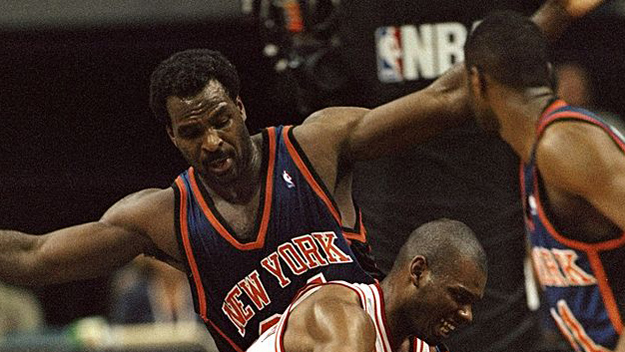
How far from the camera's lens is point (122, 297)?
844 cm

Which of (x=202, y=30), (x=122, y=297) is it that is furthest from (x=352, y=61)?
(x=202, y=30)

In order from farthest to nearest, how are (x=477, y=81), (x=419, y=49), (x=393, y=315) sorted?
(x=419, y=49)
(x=477, y=81)
(x=393, y=315)

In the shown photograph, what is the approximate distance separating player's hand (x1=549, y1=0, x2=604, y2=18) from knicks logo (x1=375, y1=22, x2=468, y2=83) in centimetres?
88

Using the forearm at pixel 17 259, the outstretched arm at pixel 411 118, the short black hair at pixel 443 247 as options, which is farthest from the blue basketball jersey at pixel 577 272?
the forearm at pixel 17 259

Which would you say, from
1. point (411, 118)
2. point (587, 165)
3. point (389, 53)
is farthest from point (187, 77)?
point (389, 53)

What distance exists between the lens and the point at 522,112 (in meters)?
3.92

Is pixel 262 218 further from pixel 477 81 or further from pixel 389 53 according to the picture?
pixel 389 53

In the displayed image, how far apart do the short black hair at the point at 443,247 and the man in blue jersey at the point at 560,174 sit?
9.7 inches

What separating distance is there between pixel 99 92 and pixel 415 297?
6.69 metres

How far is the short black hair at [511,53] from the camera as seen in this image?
3963 millimetres

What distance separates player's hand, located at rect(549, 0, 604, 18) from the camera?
171 inches

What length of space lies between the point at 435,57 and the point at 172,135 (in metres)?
1.44

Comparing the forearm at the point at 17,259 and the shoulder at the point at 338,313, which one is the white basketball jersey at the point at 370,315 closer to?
the shoulder at the point at 338,313

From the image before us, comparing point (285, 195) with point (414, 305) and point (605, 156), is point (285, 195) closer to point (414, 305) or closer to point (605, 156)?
point (414, 305)
